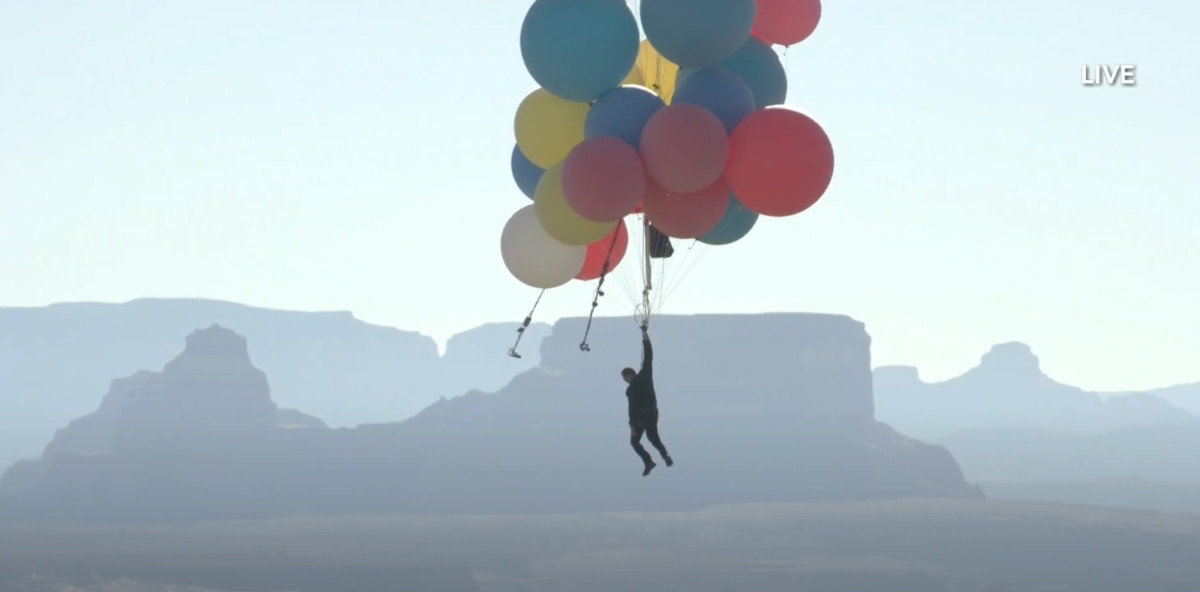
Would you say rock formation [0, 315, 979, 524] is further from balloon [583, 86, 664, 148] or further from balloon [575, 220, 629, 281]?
balloon [583, 86, 664, 148]

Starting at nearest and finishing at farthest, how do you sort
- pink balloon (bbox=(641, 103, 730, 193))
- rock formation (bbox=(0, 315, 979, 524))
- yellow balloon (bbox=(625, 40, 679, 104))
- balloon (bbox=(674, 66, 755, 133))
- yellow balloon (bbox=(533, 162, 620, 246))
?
pink balloon (bbox=(641, 103, 730, 193)) < balloon (bbox=(674, 66, 755, 133)) < yellow balloon (bbox=(533, 162, 620, 246)) < yellow balloon (bbox=(625, 40, 679, 104)) < rock formation (bbox=(0, 315, 979, 524))

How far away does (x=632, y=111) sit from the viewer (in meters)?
14.7

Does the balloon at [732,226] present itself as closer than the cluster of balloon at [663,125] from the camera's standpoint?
No

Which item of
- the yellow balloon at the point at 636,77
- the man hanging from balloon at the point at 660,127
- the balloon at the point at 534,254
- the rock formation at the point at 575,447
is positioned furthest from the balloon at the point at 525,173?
the rock formation at the point at 575,447

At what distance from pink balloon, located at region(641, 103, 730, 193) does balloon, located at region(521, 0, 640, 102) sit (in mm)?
645

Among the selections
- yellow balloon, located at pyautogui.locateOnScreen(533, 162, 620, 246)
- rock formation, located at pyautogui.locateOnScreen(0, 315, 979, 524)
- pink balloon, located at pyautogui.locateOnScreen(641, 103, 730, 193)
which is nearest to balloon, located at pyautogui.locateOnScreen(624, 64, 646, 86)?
yellow balloon, located at pyautogui.locateOnScreen(533, 162, 620, 246)

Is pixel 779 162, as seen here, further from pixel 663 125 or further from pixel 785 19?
pixel 785 19

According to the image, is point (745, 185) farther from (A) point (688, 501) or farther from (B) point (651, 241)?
(A) point (688, 501)

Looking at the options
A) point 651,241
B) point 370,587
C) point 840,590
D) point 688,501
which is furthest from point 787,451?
point 651,241

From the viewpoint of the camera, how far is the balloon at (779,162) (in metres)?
14.4

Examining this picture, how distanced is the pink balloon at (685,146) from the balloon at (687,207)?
536mm

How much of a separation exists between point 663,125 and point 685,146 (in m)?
0.28

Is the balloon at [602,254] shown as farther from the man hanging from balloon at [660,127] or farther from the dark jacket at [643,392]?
the dark jacket at [643,392]

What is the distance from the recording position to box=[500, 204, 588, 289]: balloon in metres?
16.3
